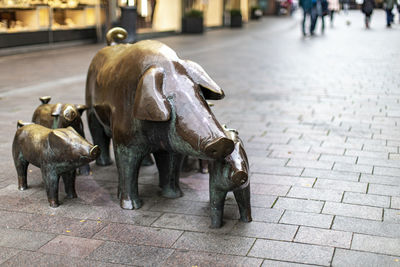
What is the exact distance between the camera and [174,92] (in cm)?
412

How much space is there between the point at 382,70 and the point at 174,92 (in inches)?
388

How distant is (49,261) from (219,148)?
1378 millimetres

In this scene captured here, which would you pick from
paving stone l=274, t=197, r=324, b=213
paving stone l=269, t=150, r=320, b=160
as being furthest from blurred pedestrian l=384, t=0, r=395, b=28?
paving stone l=274, t=197, r=324, b=213

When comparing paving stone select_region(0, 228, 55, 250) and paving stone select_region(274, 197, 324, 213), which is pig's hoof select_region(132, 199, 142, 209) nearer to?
paving stone select_region(0, 228, 55, 250)

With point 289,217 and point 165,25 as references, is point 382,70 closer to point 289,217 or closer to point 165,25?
point 289,217

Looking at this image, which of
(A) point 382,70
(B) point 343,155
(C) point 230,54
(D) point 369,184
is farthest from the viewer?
(C) point 230,54

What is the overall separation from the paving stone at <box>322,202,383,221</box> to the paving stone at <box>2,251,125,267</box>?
6.28ft

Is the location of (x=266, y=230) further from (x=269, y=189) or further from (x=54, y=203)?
(x=54, y=203)

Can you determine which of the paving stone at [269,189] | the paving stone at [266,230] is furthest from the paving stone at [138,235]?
the paving stone at [269,189]

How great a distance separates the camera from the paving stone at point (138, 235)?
13.2 feet

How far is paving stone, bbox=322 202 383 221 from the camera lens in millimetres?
4457

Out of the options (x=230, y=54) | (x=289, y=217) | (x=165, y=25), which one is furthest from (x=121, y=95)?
(x=165, y=25)

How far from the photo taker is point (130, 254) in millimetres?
3814

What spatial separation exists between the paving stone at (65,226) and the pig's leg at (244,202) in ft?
3.51
